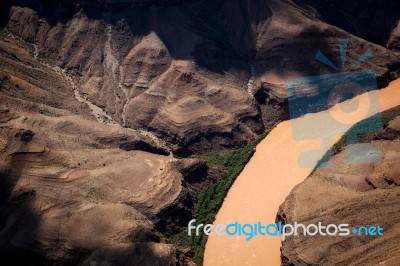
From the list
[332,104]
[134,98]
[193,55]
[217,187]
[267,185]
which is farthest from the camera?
[193,55]

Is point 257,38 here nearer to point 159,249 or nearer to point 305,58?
point 305,58

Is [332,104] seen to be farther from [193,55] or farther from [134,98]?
[134,98]

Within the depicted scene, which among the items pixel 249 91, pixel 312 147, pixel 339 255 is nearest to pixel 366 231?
pixel 339 255

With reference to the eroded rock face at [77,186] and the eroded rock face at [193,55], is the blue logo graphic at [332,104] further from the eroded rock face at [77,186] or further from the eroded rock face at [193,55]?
the eroded rock face at [77,186]

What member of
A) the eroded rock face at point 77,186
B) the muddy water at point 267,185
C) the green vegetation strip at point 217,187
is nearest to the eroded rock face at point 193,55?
the green vegetation strip at point 217,187

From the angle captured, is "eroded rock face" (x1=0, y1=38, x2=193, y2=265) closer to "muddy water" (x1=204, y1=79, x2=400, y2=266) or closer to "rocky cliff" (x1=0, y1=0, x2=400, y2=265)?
"rocky cliff" (x1=0, y1=0, x2=400, y2=265)

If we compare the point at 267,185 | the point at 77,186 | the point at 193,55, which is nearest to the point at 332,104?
the point at 267,185
